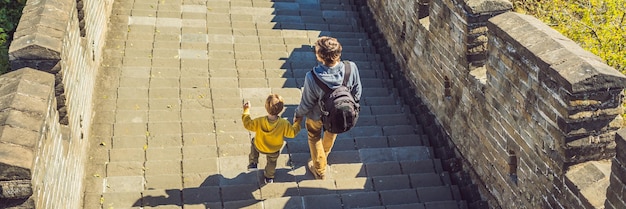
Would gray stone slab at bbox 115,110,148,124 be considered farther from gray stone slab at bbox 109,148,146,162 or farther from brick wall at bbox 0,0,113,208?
gray stone slab at bbox 109,148,146,162

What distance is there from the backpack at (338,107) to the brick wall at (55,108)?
2.02 metres

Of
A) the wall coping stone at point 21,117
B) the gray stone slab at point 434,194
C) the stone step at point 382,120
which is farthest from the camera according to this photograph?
the stone step at point 382,120

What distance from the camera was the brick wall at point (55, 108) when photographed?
12.3 feet

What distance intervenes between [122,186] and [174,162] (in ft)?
1.80

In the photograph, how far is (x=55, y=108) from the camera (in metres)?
4.79

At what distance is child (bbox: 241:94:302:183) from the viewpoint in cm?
525

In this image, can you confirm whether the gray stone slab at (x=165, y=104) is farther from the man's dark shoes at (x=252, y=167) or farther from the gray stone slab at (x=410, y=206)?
the gray stone slab at (x=410, y=206)

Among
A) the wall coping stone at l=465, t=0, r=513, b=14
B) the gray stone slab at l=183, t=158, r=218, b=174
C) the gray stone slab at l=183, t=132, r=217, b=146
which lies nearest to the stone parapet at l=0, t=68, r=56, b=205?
the gray stone slab at l=183, t=158, r=218, b=174

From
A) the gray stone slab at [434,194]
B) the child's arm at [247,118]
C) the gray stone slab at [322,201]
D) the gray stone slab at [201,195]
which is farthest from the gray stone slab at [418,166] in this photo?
the gray stone slab at [201,195]

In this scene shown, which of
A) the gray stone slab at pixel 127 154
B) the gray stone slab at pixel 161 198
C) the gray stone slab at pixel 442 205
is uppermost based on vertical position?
the gray stone slab at pixel 127 154

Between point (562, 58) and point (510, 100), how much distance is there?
0.79m

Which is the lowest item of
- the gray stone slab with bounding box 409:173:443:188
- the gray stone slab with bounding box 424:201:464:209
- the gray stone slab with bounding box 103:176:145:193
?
the gray stone slab with bounding box 424:201:464:209

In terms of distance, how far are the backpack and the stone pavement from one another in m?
0.84

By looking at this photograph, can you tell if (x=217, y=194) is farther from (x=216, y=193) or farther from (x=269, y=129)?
(x=269, y=129)
